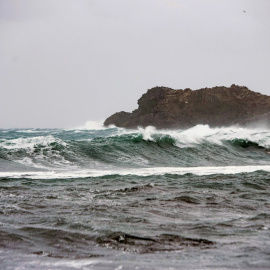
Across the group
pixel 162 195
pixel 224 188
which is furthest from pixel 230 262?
pixel 224 188

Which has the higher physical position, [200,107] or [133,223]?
[200,107]

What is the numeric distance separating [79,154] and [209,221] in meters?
13.1

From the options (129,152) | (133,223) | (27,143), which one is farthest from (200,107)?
(133,223)

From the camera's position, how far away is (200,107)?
69.4m

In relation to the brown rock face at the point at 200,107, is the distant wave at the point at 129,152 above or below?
below

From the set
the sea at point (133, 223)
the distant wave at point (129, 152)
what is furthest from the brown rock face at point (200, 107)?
the sea at point (133, 223)

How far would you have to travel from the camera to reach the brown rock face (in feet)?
221

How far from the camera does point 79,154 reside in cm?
1780

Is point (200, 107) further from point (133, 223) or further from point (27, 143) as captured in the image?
point (133, 223)

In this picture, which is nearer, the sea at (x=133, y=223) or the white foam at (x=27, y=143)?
the sea at (x=133, y=223)

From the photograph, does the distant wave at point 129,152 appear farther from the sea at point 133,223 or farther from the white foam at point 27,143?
the sea at point 133,223

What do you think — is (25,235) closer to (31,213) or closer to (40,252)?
(40,252)

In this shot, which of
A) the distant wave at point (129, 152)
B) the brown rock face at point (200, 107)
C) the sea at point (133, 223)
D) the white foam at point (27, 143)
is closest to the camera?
the sea at point (133, 223)

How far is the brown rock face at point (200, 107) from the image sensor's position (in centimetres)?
6744
